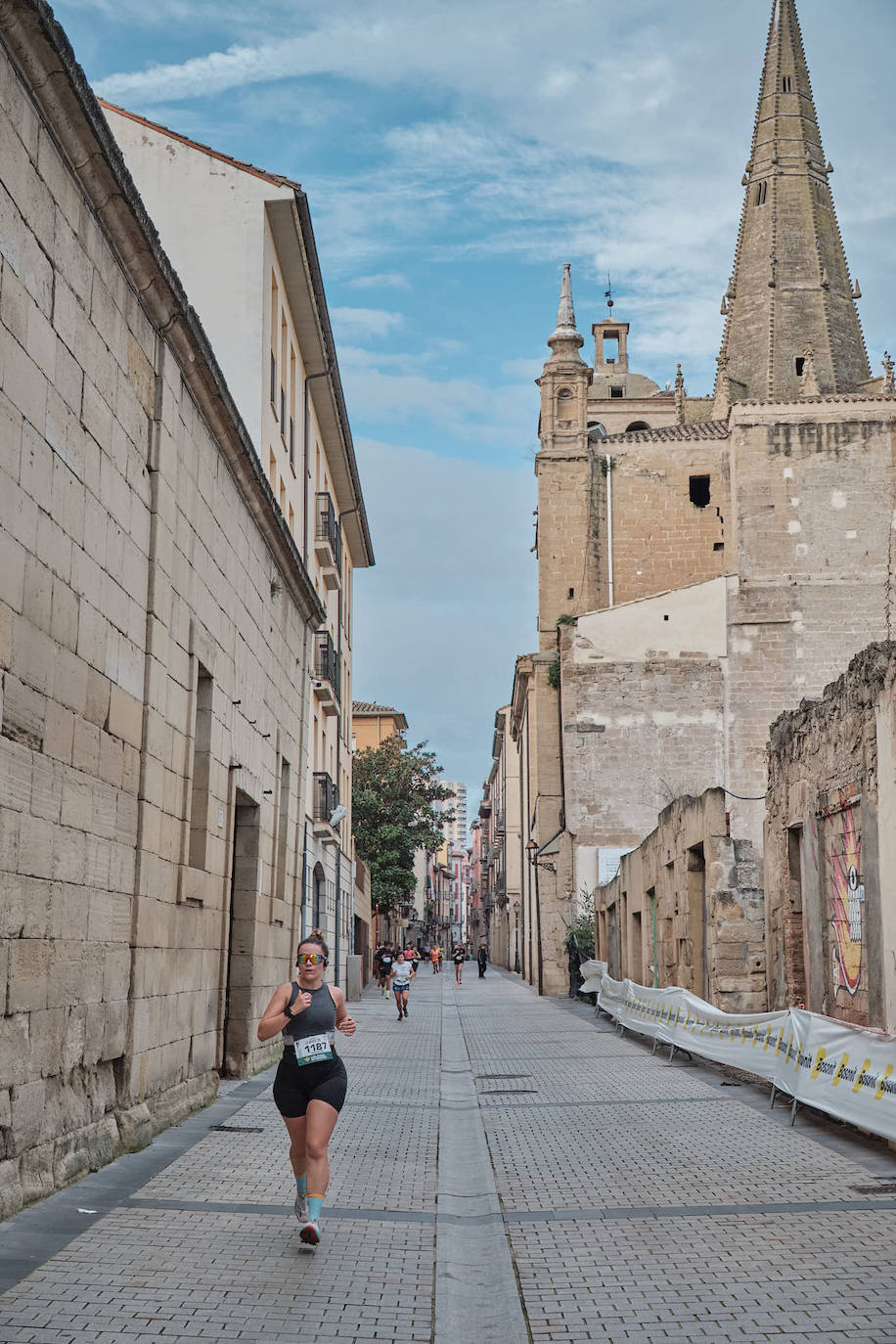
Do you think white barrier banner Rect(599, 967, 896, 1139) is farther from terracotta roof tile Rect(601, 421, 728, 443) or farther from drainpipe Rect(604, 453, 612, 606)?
terracotta roof tile Rect(601, 421, 728, 443)

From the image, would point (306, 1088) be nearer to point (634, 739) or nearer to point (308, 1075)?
point (308, 1075)

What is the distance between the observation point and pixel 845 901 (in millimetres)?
12477

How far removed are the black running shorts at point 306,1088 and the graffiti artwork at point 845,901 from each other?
6.48 m

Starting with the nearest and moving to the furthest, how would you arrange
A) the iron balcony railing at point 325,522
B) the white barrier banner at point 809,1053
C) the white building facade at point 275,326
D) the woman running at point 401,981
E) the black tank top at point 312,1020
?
the black tank top at point 312,1020 → the white barrier banner at point 809,1053 → the white building facade at point 275,326 → the woman running at point 401,981 → the iron balcony railing at point 325,522

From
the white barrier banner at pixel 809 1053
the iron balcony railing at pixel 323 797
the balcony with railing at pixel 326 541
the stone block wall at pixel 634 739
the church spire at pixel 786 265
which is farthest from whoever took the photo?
the church spire at pixel 786 265

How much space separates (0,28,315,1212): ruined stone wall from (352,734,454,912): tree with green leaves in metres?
33.1

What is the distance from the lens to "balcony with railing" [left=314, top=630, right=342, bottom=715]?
26.4 metres

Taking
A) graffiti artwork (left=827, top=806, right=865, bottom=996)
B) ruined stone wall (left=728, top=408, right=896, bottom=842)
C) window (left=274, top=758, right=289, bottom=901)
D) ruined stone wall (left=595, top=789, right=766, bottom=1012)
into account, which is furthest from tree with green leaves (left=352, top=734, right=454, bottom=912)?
graffiti artwork (left=827, top=806, right=865, bottom=996)

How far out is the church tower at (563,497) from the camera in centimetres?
4638

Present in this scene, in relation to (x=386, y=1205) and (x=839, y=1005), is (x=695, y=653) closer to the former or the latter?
(x=839, y=1005)

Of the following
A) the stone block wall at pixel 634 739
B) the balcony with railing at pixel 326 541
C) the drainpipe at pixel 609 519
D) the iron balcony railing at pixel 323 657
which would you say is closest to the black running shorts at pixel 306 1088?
the iron balcony railing at pixel 323 657

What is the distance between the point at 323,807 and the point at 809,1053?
15738 millimetres

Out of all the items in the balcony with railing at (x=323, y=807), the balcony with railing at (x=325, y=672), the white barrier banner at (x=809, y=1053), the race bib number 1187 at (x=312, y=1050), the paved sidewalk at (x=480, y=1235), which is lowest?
the paved sidewalk at (x=480, y=1235)

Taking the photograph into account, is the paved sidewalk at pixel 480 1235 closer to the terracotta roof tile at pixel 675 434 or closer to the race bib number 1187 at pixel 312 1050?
the race bib number 1187 at pixel 312 1050
